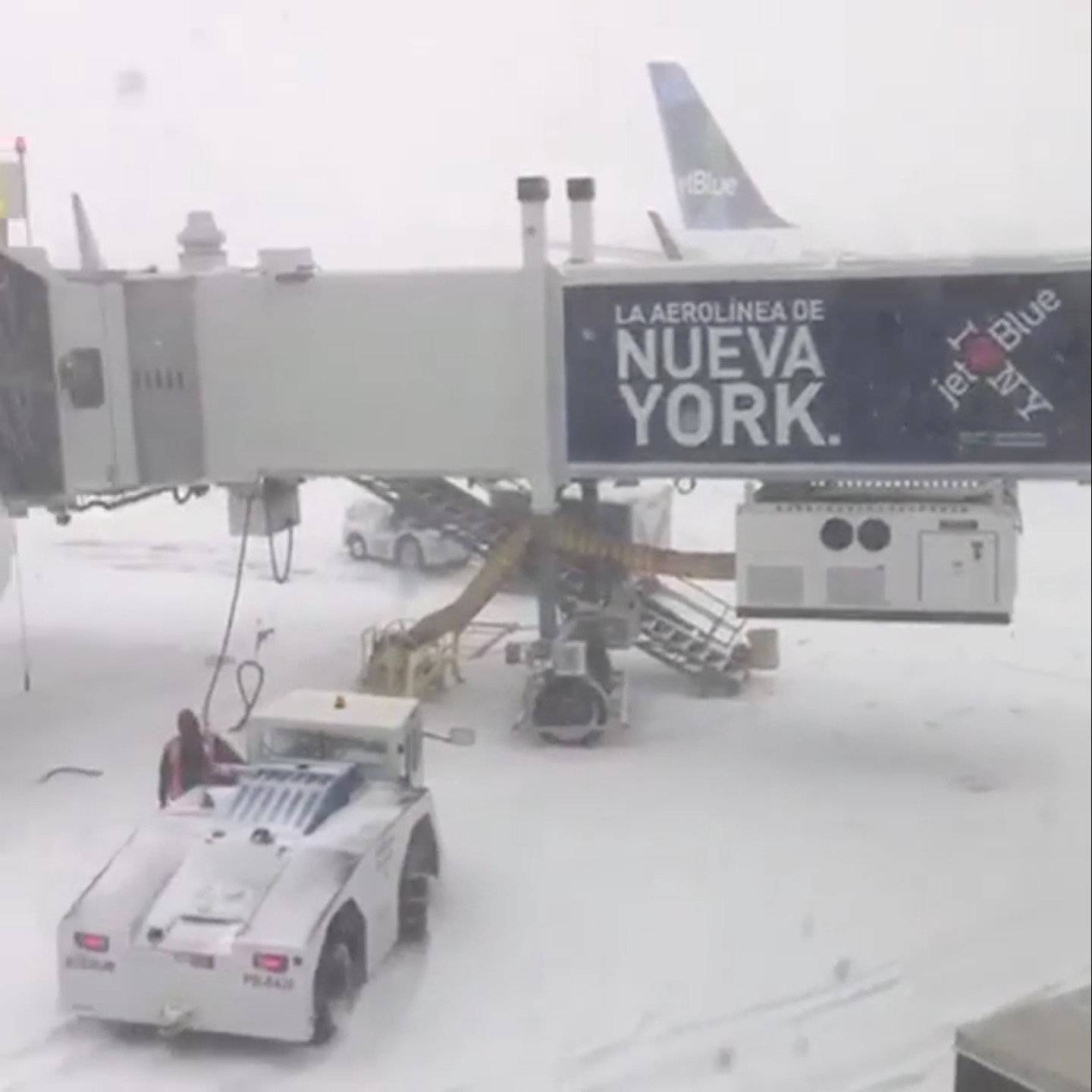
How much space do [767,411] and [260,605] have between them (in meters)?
2.56

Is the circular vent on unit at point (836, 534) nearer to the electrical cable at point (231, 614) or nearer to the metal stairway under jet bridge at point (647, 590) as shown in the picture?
the metal stairway under jet bridge at point (647, 590)

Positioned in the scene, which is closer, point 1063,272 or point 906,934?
point 1063,272

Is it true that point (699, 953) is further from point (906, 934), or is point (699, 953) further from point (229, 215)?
point (229, 215)

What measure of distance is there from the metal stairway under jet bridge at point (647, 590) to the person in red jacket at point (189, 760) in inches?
59.9

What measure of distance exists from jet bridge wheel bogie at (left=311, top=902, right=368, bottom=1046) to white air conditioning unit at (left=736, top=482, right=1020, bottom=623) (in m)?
1.40

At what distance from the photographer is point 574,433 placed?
453 cm

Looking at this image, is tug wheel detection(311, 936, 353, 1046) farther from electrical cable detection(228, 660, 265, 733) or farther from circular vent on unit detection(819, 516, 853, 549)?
circular vent on unit detection(819, 516, 853, 549)

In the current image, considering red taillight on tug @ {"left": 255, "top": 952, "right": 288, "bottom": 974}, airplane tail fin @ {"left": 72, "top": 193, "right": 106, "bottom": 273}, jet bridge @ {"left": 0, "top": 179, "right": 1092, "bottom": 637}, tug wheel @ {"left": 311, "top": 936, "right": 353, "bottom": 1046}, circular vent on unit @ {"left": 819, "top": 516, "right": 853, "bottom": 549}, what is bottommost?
tug wheel @ {"left": 311, "top": 936, "right": 353, "bottom": 1046}

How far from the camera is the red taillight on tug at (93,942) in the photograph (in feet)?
9.26

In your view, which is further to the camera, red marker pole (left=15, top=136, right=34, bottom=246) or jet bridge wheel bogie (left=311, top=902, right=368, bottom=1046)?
red marker pole (left=15, top=136, right=34, bottom=246)

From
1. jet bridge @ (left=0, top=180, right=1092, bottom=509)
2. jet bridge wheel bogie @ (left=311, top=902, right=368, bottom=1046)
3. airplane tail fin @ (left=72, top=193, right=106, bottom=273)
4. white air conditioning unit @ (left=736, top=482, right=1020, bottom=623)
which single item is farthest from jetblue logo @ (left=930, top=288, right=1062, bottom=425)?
airplane tail fin @ (left=72, top=193, right=106, bottom=273)

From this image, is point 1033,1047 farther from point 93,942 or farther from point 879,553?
point 879,553

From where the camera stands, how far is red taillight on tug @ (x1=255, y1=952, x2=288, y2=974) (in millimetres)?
2746

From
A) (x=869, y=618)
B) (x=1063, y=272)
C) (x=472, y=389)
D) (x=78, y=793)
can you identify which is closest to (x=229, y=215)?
(x=472, y=389)
